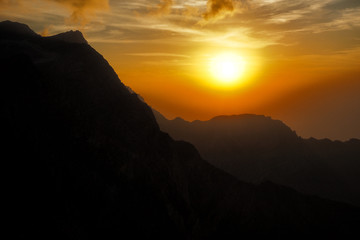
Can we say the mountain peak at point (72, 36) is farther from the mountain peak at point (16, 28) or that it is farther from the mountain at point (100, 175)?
the mountain at point (100, 175)

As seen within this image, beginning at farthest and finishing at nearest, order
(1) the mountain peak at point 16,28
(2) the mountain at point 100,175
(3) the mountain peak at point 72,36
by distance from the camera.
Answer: (3) the mountain peak at point 72,36 → (1) the mountain peak at point 16,28 → (2) the mountain at point 100,175

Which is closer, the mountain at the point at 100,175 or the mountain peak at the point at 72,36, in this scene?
the mountain at the point at 100,175

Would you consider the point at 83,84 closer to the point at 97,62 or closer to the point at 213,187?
the point at 97,62

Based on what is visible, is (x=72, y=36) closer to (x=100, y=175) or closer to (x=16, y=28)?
(x=16, y=28)

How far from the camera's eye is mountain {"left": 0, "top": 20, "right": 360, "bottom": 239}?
4238 cm

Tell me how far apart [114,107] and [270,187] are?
58.6 meters

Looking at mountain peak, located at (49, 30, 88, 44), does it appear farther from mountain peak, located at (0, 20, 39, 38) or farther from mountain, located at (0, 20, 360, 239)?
mountain, located at (0, 20, 360, 239)

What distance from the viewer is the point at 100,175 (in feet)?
175

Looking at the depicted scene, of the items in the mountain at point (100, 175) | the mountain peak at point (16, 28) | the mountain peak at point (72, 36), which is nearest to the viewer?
the mountain at point (100, 175)

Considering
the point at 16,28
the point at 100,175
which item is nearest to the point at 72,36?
the point at 16,28

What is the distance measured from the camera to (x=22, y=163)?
42094 millimetres

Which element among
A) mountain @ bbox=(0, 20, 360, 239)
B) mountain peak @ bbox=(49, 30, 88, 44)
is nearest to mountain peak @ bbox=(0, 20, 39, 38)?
mountain peak @ bbox=(49, 30, 88, 44)

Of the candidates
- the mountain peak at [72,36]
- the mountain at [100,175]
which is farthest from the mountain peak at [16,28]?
the mountain at [100,175]

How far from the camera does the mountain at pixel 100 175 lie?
1668 inches
